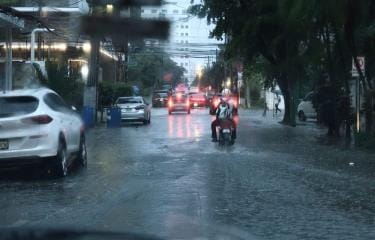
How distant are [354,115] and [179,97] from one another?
24405mm

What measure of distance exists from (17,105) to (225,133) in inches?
367

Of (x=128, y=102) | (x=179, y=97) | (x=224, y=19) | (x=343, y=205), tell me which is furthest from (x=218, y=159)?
(x=179, y=97)

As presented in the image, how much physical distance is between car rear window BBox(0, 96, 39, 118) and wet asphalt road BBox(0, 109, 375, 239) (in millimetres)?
1316

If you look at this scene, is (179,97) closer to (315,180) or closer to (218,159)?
(218,159)

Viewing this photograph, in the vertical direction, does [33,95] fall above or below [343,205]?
above

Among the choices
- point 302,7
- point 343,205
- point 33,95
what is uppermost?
point 302,7

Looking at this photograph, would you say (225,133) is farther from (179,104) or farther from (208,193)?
(179,104)

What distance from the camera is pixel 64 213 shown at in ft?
31.1

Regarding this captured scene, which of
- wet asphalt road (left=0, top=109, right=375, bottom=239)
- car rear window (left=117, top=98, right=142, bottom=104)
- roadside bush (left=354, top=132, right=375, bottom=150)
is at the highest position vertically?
car rear window (left=117, top=98, right=142, bottom=104)

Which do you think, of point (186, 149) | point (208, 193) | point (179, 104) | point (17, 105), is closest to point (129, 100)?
point (179, 104)

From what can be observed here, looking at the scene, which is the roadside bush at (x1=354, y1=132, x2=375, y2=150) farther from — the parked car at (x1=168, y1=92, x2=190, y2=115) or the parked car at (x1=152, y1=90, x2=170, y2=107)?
the parked car at (x1=152, y1=90, x2=170, y2=107)

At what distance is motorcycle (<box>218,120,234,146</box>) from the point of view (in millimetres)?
21188

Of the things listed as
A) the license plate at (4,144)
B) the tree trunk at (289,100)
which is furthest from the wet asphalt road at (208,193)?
the tree trunk at (289,100)

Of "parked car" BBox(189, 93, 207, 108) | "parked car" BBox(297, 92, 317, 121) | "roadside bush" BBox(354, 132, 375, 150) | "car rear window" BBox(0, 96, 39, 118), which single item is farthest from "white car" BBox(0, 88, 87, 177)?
"parked car" BBox(189, 93, 207, 108)
